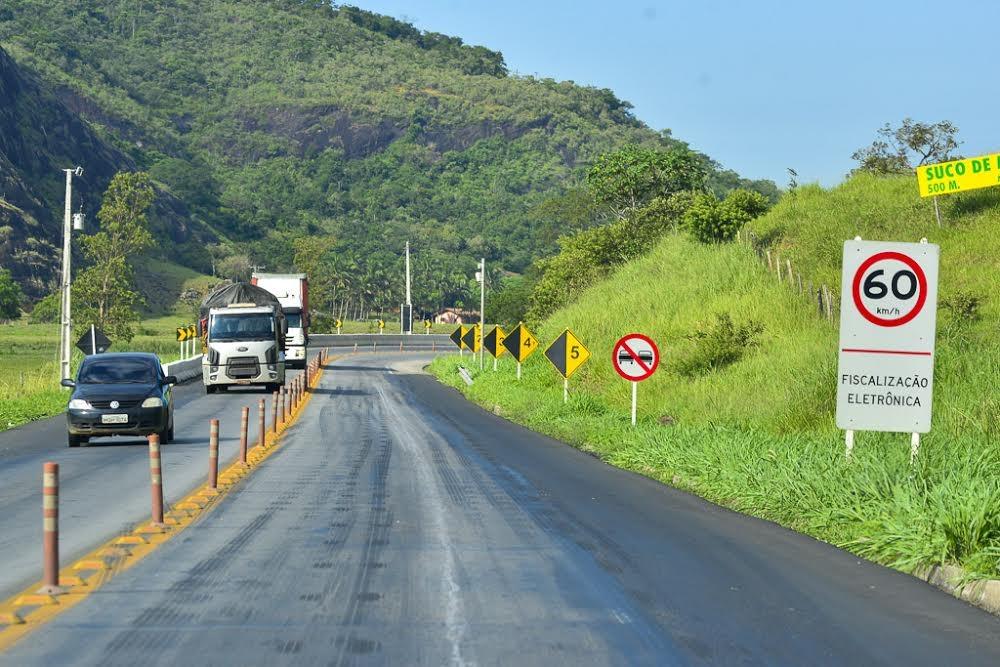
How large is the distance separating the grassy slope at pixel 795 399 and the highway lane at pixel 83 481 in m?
6.93

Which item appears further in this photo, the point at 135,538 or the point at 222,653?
the point at 135,538

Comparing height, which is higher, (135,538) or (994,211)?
(994,211)

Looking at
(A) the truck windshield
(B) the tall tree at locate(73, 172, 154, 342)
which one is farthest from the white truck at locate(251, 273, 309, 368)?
(B) the tall tree at locate(73, 172, 154, 342)

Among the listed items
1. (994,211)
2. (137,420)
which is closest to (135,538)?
(137,420)

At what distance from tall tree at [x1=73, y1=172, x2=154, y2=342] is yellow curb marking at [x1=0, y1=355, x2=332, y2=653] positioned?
7416 centimetres

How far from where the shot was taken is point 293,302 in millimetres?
59969

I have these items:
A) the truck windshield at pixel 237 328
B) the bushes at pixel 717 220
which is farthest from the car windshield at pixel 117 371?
the bushes at pixel 717 220

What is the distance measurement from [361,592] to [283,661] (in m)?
2.41

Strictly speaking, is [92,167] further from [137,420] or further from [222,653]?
[222,653]

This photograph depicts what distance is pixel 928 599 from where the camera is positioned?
10.3 metres

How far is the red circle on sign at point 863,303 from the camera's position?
15.2 meters

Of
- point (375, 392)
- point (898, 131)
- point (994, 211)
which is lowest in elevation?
point (375, 392)

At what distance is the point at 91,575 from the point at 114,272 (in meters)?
84.3

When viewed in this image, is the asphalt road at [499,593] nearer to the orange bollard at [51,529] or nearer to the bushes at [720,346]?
the orange bollard at [51,529]
